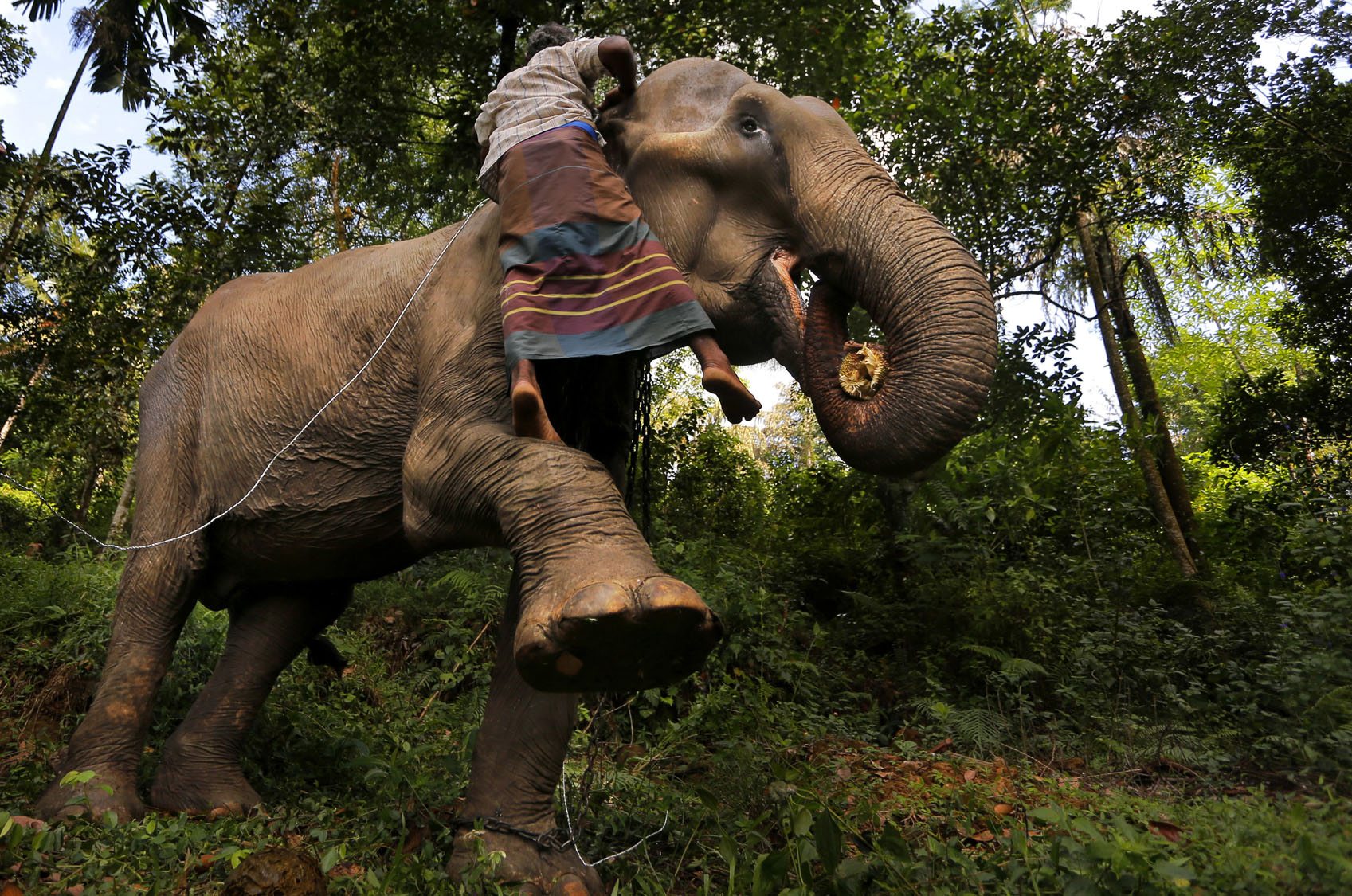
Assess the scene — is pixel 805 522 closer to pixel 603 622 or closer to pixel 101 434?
pixel 101 434

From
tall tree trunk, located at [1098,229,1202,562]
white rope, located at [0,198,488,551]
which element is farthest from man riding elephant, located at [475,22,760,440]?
tall tree trunk, located at [1098,229,1202,562]

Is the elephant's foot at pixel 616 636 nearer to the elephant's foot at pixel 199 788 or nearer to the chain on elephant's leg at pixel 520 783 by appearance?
the chain on elephant's leg at pixel 520 783

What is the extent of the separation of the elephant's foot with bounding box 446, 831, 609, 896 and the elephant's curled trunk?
1.45 m

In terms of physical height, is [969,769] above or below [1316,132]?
below

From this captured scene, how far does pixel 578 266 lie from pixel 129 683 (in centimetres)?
231

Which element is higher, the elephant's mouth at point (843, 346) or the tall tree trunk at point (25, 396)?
the tall tree trunk at point (25, 396)

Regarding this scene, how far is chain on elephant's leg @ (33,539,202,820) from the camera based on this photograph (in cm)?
356

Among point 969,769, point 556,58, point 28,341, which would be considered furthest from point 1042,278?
point 28,341

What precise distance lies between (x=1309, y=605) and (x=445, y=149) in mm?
6929

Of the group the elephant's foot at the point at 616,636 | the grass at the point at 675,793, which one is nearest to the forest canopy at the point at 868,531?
the grass at the point at 675,793

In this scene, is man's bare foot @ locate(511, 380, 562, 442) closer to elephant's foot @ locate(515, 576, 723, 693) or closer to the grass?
elephant's foot @ locate(515, 576, 723, 693)

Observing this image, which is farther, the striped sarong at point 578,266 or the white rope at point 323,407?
the white rope at point 323,407

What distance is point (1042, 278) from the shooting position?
10273 millimetres

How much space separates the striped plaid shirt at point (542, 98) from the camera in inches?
126
